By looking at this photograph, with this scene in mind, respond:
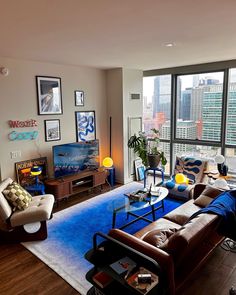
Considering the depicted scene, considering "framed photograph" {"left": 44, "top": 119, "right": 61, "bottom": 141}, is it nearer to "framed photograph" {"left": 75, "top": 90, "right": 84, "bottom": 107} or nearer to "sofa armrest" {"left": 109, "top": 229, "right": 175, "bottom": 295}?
"framed photograph" {"left": 75, "top": 90, "right": 84, "bottom": 107}

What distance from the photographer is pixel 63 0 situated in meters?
1.88

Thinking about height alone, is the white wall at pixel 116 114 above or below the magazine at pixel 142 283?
above

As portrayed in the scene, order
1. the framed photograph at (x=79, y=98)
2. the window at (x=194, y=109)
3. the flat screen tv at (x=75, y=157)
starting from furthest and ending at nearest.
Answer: the framed photograph at (x=79, y=98) < the window at (x=194, y=109) < the flat screen tv at (x=75, y=157)

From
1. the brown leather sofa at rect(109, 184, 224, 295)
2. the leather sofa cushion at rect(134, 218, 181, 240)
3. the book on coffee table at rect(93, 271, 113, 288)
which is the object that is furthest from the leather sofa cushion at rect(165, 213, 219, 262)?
the leather sofa cushion at rect(134, 218, 181, 240)

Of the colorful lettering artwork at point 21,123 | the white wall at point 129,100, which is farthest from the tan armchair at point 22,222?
the white wall at point 129,100

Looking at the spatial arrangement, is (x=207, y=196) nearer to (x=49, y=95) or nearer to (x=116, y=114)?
(x=116, y=114)

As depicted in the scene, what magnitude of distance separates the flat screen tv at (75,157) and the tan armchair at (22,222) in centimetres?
131

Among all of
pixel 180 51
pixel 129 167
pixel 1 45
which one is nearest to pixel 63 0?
pixel 1 45

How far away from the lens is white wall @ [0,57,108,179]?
4.15 metres

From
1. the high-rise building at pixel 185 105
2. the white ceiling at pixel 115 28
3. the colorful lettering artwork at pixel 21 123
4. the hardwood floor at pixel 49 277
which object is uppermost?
the white ceiling at pixel 115 28

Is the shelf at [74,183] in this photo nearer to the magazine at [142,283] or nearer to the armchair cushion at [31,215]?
the armchair cushion at [31,215]

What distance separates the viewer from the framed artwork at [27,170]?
4.37 metres

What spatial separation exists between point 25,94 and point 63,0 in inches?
110

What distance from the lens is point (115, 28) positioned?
8.46 ft
